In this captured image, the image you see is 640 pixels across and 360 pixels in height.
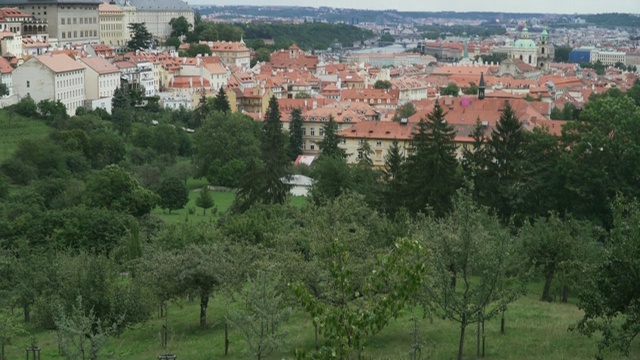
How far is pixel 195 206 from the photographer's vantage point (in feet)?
162

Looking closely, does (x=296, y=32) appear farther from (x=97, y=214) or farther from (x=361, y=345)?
(x=361, y=345)

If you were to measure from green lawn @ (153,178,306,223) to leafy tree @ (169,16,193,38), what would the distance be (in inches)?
2497

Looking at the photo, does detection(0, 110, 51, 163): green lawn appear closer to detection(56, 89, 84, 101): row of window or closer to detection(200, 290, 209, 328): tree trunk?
detection(56, 89, 84, 101): row of window

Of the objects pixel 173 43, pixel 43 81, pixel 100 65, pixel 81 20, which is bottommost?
pixel 173 43

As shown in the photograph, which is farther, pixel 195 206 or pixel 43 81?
pixel 43 81

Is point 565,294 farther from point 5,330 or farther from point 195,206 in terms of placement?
point 195,206

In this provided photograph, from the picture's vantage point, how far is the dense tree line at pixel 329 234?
556 inches

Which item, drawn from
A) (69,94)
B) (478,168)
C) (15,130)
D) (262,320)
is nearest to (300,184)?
(15,130)

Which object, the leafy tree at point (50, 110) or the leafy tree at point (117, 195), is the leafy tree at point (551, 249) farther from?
the leafy tree at point (50, 110)

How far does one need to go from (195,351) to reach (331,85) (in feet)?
261

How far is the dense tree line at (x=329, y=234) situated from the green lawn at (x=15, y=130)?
1455 mm

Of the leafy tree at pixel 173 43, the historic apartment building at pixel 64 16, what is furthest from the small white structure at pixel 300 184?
the leafy tree at pixel 173 43

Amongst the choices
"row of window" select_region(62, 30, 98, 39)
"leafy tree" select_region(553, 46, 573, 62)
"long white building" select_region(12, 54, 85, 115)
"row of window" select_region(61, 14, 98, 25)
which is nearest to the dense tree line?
"long white building" select_region(12, 54, 85, 115)

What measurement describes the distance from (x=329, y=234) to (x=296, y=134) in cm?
4769
